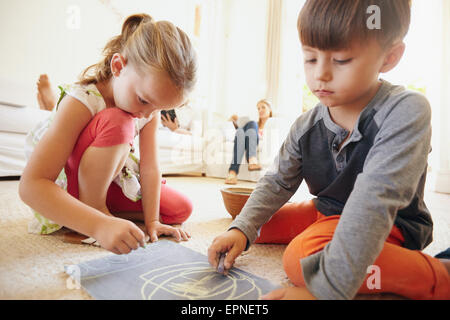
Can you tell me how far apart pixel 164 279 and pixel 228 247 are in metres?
0.13

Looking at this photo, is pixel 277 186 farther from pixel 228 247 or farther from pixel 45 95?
pixel 45 95

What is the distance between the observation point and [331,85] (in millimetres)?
485

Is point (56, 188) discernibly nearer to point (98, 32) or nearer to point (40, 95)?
point (40, 95)

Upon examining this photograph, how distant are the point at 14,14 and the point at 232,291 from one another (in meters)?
2.79

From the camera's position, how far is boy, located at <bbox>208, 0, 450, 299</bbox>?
38cm

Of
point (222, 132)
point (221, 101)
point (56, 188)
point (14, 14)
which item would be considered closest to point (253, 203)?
point (56, 188)

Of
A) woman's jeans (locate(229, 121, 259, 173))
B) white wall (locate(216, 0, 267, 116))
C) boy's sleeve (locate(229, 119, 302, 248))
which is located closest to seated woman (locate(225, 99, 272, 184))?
woman's jeans (locate(229, 121, 259, 173))

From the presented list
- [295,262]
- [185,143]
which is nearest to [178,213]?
[295,262]

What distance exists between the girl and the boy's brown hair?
27 cm

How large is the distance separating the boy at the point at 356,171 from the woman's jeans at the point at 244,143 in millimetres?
1648

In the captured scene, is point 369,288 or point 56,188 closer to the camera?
point 369,288

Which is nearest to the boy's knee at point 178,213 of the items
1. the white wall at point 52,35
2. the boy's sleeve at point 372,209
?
the boy's sleeve at point 372,209

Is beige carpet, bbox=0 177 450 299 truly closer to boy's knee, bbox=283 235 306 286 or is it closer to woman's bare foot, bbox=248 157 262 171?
boy's knee, bbox=283 235 306 286

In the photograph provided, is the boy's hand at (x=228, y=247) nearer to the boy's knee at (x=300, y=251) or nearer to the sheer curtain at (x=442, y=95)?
the boy's knee at (x=300, y=251)
